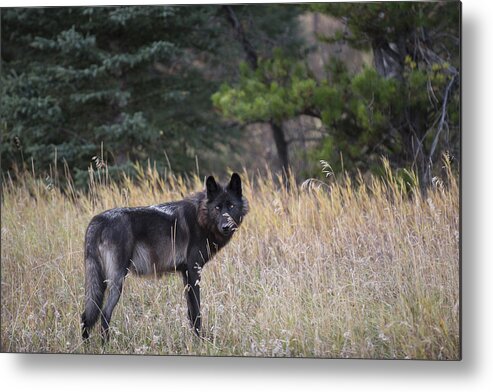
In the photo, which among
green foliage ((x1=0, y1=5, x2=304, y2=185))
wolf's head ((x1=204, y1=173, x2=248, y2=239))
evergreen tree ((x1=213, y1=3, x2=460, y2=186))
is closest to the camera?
wolf's head ((x1=204, y1=173, x2=248, y2=239))

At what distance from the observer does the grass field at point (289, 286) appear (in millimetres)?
4969

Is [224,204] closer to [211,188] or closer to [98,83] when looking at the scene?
[211,188]

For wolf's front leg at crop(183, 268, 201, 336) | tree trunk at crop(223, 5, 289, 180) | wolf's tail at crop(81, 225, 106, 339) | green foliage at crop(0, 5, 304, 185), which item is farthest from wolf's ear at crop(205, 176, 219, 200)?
tree trunk at crop(223, 5, 289, 180)

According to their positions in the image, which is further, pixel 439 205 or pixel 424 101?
pixel 424 101

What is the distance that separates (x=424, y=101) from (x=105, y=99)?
383 cm

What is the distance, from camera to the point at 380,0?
209 inches

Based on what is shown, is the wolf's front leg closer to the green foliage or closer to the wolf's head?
the wolf's head

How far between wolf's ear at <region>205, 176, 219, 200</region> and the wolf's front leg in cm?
53

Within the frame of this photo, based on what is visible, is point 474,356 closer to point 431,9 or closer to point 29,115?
point 431,9

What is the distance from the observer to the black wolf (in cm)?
511

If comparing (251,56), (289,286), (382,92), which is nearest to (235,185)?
(289,286)

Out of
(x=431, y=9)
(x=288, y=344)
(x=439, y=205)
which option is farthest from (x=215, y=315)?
(x=431, y=9)

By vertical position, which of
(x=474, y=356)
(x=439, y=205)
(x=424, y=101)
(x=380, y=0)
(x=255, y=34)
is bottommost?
(x=474, y=356)

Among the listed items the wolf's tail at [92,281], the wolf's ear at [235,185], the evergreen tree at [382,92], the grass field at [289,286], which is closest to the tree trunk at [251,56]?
the evergreen tree at [382,92]
